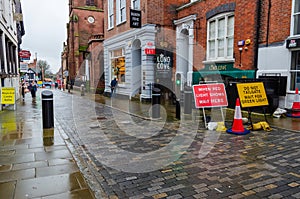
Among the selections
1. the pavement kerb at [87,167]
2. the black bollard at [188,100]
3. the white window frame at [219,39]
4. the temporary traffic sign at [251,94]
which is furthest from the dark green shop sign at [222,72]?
the pavement kerb at [87,167]

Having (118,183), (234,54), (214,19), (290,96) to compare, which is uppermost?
(214,19)

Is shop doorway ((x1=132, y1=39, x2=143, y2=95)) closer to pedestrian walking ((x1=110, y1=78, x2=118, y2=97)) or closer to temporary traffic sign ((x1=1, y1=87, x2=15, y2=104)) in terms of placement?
pedestrian walking ((x1=110, y1=78, x2=118, y2=97))

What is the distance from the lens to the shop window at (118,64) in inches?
686

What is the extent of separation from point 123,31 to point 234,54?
8.58 m

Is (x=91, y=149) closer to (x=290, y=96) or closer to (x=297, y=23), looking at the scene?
(x=290, y=96)

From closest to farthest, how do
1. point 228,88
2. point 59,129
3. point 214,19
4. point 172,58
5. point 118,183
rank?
point 118,183 → point 59,129 → point 228,88 → point 214,19 → point 172,58

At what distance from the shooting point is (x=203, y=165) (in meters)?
4.14

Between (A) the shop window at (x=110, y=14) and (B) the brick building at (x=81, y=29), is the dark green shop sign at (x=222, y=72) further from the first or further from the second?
(B) the brick building at (x=81, y=29)

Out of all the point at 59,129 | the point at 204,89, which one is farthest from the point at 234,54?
the point at 59,129

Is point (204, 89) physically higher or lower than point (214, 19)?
lower

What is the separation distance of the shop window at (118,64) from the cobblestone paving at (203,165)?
1121 cm

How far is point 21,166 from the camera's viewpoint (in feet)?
13.5

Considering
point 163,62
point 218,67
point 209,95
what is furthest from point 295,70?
point 163,62

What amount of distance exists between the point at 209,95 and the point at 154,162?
352 centimetres
